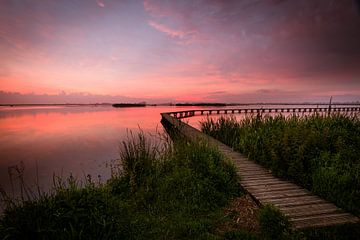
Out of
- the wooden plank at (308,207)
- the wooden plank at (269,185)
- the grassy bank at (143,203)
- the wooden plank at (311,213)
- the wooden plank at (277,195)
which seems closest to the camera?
→ the grassy bank at (143,203)

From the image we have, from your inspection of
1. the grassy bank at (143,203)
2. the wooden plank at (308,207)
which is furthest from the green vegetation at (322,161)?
the grassy bank at (143,203)

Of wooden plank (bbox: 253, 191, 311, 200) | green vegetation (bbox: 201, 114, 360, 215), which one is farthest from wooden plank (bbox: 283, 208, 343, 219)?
wooden plank (bbox: 253, 191, 311, 200)

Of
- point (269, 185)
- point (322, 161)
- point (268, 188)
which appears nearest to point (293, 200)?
point (268, 188)

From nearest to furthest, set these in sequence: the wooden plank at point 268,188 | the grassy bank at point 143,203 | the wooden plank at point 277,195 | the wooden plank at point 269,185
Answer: the grassy bank at point 143,203 → the wooden plank at point 277,195 → the wooden plank at point 268,188 → the wooden plank at point 269,185

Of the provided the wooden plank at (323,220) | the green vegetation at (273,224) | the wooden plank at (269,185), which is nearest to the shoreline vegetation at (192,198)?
the green vegetation at (273,224)

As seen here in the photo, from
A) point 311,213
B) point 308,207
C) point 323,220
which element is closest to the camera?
point 323,220

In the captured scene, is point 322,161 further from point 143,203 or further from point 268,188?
point 143,203

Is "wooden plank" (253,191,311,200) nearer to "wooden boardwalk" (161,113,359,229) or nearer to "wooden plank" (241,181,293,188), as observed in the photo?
"wooden boardwalk" (161,113,359,229)

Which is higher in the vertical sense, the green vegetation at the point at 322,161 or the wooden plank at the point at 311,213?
the green vegetation at the point at 322,161

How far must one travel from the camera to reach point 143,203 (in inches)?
187

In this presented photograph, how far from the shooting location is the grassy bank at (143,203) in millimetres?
3100

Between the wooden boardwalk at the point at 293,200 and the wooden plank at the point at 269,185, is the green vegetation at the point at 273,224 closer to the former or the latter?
the wooden boardwalk at the point at 293,200

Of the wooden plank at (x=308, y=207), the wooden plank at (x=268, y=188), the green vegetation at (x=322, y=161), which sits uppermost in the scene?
the green vegetation at (x=322, y=161)

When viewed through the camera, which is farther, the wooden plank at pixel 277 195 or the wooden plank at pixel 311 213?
the wooden plank at pixel 277 195
